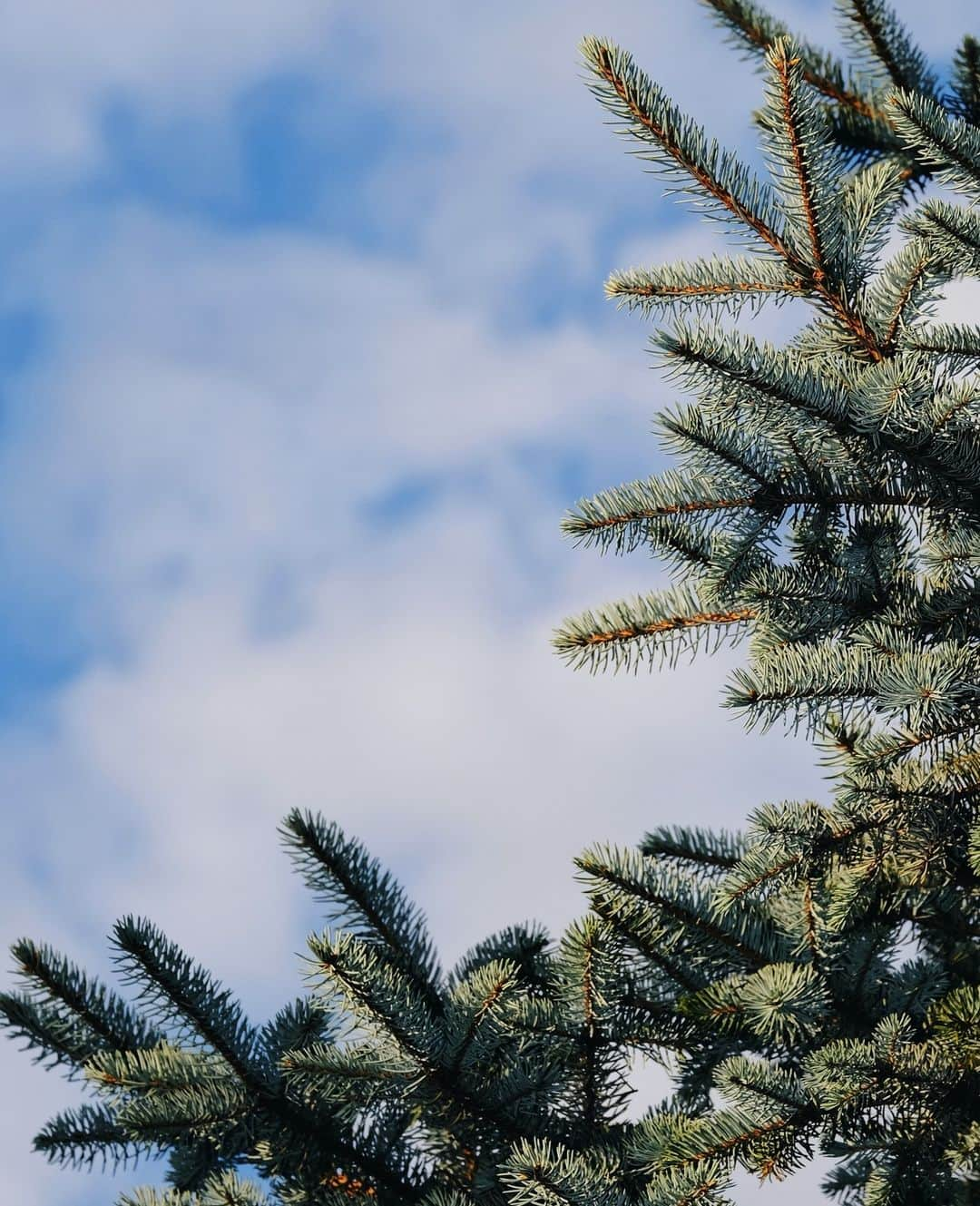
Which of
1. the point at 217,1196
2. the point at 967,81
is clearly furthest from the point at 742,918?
the point at 967,81

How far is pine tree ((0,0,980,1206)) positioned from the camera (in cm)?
245

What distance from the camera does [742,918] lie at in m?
2.70

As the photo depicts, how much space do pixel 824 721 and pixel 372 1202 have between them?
1.30 meters

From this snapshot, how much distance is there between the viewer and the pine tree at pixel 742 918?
2449 mm

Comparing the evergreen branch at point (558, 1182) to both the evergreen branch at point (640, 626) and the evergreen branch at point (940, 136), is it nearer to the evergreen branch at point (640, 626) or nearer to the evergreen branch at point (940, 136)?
the evergreen branch at point (640, 626)

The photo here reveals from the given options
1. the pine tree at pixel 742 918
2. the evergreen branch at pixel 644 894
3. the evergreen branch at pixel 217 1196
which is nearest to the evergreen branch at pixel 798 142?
the pine tree at pixel 742 918

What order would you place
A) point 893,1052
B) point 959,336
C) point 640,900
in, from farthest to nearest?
point 959,336 → point 640,900 → point 893,1052

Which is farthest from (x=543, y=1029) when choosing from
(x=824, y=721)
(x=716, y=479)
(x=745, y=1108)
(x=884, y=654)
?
(x=716, y=479)

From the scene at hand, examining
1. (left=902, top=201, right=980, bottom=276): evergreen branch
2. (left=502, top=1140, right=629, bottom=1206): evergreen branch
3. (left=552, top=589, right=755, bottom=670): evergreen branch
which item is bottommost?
(left=502, top=1140, right=629, bottom=1206): evergreen branch

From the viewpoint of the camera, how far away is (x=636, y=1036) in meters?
2.77

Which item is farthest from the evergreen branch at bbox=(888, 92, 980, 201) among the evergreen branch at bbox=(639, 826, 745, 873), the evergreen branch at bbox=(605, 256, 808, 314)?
the evergreen branch at bbox=(639, 826, 745, 873)

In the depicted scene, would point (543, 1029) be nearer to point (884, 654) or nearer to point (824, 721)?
point (824, 721)

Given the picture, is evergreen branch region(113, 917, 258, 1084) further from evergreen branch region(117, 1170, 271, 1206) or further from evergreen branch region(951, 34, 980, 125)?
evergreen branch region(951, 34, 980, 125)

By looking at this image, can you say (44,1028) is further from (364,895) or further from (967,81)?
(967,81)
